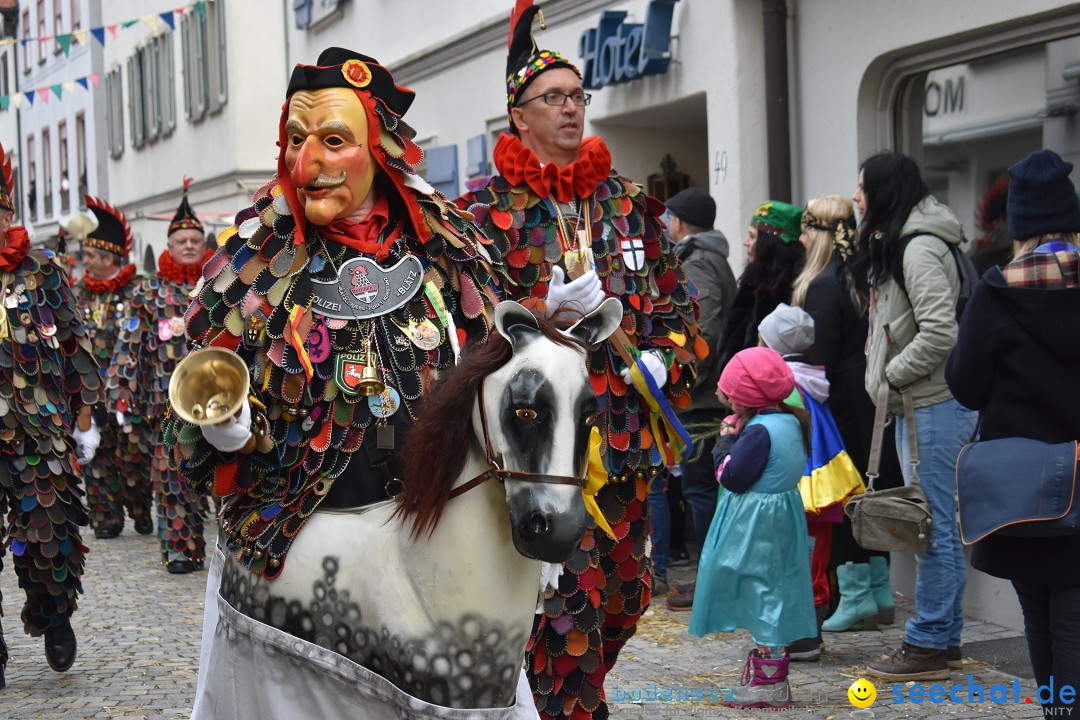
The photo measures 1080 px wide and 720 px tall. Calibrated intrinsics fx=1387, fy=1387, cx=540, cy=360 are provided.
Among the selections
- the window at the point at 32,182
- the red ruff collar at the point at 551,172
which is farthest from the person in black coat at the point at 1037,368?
the window at the point at 32,182

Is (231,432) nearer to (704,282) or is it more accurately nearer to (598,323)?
(598,323)

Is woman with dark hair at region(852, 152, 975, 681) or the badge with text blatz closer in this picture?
the badge with text blatz

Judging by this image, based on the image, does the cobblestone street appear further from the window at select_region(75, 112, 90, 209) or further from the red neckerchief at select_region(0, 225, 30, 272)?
the window at select_region(75, 112, 90, 209)

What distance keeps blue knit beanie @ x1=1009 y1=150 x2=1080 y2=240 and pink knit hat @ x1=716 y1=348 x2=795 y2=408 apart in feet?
5.15

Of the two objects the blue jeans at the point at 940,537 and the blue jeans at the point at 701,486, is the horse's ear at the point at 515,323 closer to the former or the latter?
the blue jeans at the point at 940,537

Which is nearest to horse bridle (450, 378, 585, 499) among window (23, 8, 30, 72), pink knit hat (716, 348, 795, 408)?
pink knit hat (716, 348, 795, 408)

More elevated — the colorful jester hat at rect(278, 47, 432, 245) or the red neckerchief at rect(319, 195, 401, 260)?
the colorful jester hat at rect(278, 47, 432, 245)

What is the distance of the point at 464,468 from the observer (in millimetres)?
3125

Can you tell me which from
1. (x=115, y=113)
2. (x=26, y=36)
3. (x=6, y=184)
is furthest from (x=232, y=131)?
(x=26, y=36)

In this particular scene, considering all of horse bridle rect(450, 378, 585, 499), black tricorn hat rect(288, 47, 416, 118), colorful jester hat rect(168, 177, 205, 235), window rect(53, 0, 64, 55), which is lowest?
horse bridle rect(450, 378, 585, 499)

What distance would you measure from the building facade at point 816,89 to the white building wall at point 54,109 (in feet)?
79.8

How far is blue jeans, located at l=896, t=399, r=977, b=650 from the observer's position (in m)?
6.11

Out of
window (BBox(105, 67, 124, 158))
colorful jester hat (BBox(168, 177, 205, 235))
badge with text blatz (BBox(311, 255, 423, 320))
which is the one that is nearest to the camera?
badge with text blatz (BBox(311, 255, 423, 320))

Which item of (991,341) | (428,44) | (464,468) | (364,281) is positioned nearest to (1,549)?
(364,281)
